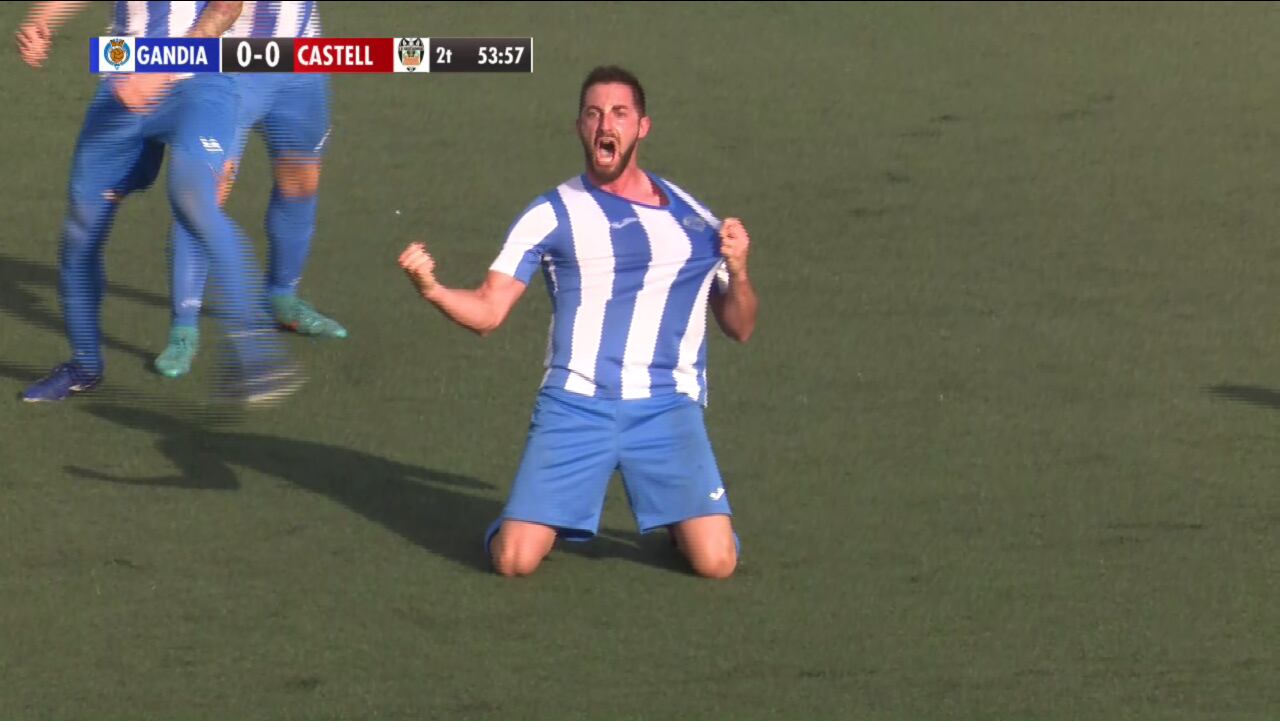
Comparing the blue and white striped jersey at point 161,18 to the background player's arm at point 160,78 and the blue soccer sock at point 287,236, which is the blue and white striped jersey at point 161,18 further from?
the blue soccer sock at point 287,236

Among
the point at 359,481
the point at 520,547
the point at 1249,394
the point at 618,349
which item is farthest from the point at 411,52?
the point at 520,547

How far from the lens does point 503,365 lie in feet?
25.8

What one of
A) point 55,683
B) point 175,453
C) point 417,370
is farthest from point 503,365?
point 55,683

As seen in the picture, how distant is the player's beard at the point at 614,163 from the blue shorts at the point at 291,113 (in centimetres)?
198

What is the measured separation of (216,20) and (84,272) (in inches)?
39.6

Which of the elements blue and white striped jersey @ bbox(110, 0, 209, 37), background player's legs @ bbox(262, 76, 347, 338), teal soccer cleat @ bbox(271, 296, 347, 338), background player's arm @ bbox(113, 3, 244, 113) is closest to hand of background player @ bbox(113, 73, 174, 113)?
background player's arm @ bbox(113, 3, 244, 113)

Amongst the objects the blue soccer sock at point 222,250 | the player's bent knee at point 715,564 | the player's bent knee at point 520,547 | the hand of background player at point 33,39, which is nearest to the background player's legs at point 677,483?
the player's bent knee at point 715,564

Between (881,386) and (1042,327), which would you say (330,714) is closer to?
(881,386)

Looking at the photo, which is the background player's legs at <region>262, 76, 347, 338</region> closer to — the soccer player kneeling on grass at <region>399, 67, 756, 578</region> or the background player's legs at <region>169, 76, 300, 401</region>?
the background player's legs at <region>169, 76, 300, 401</region>

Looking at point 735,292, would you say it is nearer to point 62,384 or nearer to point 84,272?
point 84,272

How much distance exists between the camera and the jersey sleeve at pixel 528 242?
5.98 m

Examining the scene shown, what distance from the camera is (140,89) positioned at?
7.14 m

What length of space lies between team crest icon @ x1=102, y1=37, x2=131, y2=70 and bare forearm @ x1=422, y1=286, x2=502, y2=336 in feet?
6.43

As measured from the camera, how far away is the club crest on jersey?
6.14 m
